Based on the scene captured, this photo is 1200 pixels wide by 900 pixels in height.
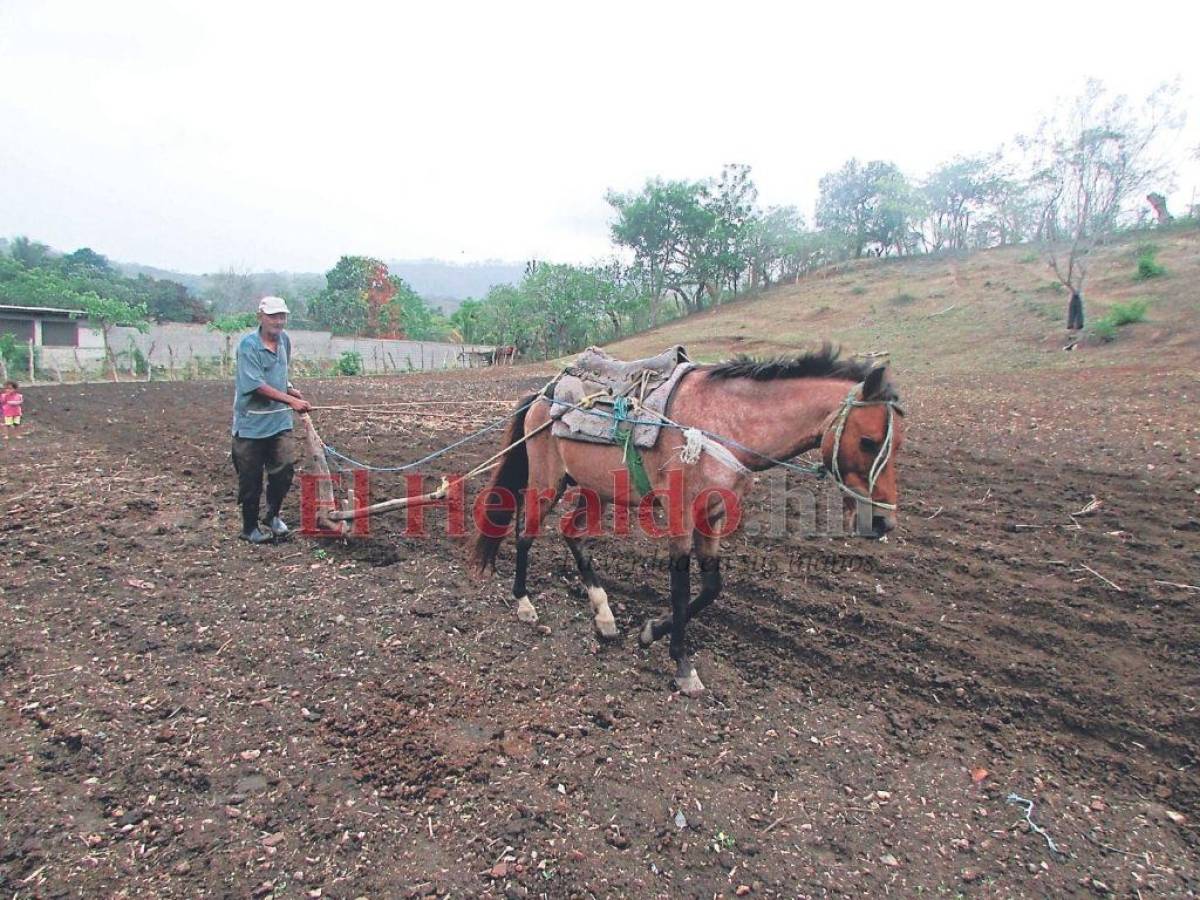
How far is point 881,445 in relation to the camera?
325 cm

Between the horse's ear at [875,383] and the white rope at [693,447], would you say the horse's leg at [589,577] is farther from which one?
the horse's ear at [875,383]

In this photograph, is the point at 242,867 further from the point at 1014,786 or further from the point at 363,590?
the point at 1014,786

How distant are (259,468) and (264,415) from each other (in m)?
0.46

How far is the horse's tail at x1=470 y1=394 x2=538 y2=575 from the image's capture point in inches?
195

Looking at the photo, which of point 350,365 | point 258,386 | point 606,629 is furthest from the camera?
point 350,365

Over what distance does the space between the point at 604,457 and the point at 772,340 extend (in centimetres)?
2632

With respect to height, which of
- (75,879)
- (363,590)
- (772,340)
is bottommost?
(75,879)

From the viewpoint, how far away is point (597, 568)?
17.5 feet

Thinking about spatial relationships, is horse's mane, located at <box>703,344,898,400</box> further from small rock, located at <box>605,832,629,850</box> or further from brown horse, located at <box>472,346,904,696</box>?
small rock, located at <box>605,832,629,850</box>

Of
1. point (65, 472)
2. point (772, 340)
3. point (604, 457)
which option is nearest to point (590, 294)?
point (772, 340)

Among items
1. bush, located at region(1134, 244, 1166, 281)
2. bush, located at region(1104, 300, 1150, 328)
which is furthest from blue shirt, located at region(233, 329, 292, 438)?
bush, located at region(1134, 244, 1166, 281)

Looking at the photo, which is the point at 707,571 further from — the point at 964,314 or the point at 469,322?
the point at 469,322

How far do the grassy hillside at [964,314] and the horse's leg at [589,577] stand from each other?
1195 cm

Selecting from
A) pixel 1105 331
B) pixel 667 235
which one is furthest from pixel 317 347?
pixel 1105 331
